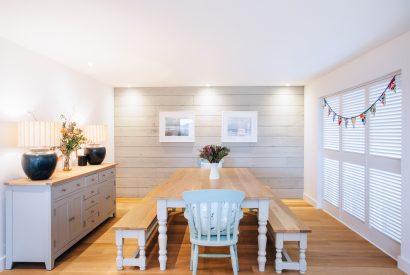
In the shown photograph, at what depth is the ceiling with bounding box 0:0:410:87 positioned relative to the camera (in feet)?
6.97

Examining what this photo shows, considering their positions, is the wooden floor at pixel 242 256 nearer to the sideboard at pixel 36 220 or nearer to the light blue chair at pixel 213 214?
the sideboard at pixel 36 220

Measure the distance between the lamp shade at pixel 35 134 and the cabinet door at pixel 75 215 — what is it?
2.47 feet

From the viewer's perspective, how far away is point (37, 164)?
273 cm

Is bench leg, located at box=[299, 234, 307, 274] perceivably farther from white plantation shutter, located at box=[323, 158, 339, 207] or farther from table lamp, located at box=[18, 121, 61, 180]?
table lamp, located at box=[18, 121, 61, 180]

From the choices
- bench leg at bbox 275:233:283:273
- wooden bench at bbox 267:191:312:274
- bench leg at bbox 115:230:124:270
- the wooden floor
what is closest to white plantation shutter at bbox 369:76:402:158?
the wooden floor

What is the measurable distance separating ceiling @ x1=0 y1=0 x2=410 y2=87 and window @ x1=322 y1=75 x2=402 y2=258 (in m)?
0.67

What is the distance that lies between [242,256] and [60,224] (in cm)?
207

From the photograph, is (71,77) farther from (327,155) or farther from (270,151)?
(327,155)

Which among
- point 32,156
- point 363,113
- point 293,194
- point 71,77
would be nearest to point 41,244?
point 32,156

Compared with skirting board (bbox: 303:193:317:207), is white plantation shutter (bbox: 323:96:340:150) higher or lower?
higher

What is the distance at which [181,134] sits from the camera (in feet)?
18.2

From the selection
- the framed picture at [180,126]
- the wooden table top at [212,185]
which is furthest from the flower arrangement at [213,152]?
the framed picture at [180,126]

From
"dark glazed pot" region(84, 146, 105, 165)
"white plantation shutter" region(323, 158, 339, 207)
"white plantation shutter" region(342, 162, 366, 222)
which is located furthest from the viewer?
"white plantation shutter" region(323, 158, 339, 207)

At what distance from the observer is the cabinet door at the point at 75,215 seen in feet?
10.2
